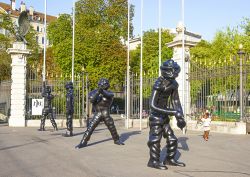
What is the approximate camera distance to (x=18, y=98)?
19766mm

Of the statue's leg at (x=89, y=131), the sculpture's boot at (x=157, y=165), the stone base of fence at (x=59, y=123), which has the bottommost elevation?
the stone base of fence at (x=59, y=123)

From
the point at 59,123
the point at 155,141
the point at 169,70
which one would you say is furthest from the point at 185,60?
the point at 155,141

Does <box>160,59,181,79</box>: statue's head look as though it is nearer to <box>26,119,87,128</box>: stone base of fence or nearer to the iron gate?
the iron gate

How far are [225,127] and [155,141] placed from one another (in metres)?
9.61

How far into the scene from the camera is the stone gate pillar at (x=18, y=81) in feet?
64.3


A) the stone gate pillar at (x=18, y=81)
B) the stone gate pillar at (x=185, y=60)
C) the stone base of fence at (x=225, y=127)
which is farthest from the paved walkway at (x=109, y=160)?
the stone gate pillar at (x=18, y=81)

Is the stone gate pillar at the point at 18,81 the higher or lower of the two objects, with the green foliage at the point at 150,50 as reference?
lower

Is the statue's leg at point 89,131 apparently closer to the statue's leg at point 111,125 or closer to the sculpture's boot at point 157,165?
the statue's leg at point 111,125

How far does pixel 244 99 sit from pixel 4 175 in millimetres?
11693

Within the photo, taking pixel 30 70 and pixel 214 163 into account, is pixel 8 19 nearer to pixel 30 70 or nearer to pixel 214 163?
pixel 30 70

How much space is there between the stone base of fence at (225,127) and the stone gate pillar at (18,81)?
934 centimetres

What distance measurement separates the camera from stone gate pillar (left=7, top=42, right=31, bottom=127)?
772 inches

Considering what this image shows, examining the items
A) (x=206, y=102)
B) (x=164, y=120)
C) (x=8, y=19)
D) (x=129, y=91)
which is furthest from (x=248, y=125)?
(x=8, y=19)

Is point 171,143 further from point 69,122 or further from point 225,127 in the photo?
point 225,127
